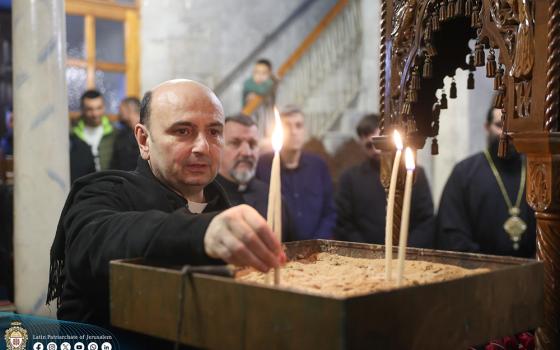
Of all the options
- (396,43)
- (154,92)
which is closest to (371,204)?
(396,43)

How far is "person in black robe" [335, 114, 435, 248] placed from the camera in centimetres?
518

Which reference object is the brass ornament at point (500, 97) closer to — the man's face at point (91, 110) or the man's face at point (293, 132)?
the man's face at point (293, 132)

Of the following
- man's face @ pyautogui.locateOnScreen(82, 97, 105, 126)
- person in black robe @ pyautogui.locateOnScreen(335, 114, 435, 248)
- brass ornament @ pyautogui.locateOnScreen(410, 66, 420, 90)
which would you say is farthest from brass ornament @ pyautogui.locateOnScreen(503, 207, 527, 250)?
man's face @ pyautogui.locateOnScreen(82, 97, 105, 126)

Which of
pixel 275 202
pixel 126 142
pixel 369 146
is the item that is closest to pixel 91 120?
pixel 126 142

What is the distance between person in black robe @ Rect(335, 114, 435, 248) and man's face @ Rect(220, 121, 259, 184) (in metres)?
1.15

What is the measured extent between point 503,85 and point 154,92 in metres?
1.13

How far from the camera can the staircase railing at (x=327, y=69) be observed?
37.0 feet

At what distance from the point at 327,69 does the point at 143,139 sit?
9502 mm

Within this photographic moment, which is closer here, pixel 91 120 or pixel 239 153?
pixel 239 153

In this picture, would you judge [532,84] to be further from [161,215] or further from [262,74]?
[262,74]

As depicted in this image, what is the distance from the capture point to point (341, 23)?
1170 centimetres

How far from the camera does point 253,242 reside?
52.1 inches

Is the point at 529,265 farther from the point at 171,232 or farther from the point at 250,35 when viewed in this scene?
the point at 250,35

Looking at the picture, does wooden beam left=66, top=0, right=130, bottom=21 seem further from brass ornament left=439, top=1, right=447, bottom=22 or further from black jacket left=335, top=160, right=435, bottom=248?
brass ornament left=439, top=1, right=447, bottom=22
